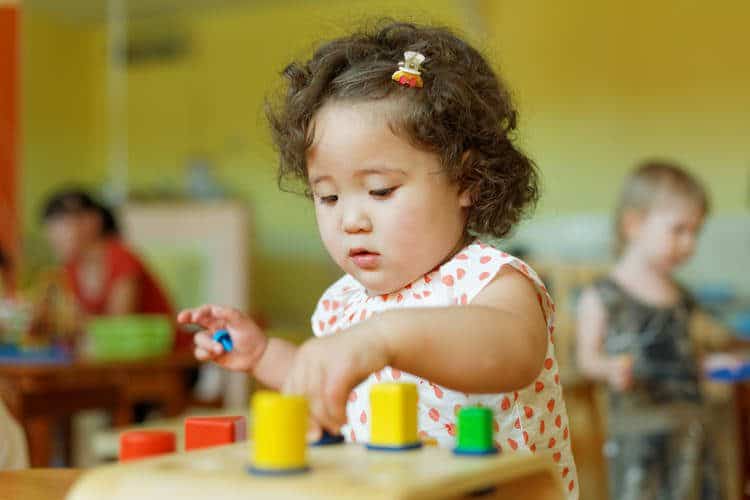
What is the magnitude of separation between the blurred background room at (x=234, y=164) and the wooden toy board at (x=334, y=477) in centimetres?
62

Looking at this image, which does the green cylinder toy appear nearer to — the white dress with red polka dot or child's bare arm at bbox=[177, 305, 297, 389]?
the white dress with red polka dot

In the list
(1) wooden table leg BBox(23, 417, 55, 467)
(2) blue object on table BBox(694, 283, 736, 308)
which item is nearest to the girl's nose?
(1) wooden table leg BBox(23, 417, 55, 467)

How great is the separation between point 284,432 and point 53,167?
7.32 meters

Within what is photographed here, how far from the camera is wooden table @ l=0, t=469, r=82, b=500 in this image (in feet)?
3.01

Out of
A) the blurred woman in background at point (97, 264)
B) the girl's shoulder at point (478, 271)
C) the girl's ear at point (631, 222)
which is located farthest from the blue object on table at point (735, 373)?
the blurred woman in background at point (97, 264)

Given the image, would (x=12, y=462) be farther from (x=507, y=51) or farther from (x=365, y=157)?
(x=507, y=51)

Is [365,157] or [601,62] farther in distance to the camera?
[601,62]

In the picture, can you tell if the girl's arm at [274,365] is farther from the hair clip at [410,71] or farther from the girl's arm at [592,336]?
the girl's arm at [592,336]

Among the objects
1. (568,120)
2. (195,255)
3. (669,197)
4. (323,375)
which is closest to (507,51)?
(568,120)

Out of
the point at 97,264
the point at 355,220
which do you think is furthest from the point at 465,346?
the point at 97,264

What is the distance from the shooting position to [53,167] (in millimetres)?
7633

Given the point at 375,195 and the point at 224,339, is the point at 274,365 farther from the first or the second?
the point at 375,195

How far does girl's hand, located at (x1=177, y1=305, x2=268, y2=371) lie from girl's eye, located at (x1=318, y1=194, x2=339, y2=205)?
0.45 ft

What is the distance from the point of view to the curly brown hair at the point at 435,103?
1.02 m
